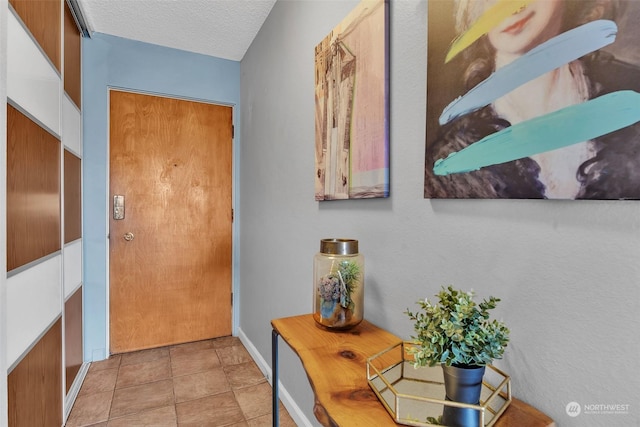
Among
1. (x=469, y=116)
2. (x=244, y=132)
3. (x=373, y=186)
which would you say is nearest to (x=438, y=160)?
(x=469, y=116)

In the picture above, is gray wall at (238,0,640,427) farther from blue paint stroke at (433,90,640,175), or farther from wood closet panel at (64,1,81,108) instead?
wood closet panel at (64,1,81,108)

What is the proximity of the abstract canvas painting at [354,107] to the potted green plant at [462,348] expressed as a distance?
0.55 metres

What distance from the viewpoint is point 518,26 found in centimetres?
70

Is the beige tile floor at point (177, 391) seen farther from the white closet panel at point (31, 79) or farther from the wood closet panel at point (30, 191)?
the white closet panel at point (31, 79)

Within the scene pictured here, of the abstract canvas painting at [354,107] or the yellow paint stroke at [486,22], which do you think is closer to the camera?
the yellow paint stroke at [486,22]

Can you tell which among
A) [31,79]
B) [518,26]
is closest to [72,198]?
[31,79]

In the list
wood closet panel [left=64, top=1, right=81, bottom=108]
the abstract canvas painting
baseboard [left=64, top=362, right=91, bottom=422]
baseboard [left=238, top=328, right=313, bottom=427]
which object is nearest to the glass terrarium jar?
the abstract canvas painting

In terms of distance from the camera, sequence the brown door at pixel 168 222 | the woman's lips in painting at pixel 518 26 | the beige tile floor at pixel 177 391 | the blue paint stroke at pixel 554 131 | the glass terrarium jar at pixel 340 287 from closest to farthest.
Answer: the blue paint stroke at pixel 554 131 < the woman's lips in painting at pixel 518 26 < the glass terrarium jar at pixel 340 287 < the beige tile floor at pixel 177 391 < the brown door at pixel 168 222

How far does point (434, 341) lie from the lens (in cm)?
61

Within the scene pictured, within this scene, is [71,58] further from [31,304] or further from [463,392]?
[463,392]

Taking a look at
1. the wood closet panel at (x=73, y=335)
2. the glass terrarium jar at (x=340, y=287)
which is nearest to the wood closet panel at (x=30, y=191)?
the wood closet panel at (x=73, y=335)

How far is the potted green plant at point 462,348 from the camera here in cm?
60

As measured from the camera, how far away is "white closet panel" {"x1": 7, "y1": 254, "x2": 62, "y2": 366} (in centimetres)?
112

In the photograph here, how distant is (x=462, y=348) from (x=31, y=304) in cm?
157
